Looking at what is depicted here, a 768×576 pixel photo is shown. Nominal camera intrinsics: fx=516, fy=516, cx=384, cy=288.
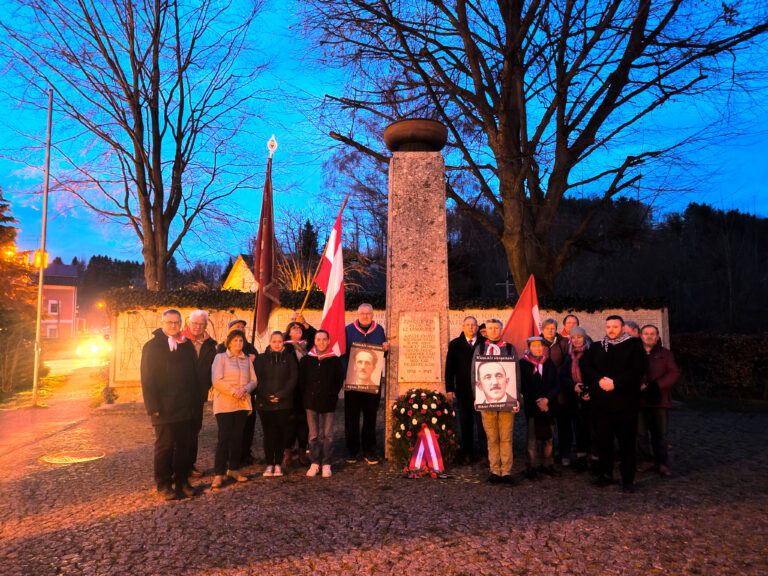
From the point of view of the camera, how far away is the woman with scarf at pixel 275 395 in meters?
5.96

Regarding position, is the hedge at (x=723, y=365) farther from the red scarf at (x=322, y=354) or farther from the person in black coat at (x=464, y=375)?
the red scarf at (x=322, y=354)

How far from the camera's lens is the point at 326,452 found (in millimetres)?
6055

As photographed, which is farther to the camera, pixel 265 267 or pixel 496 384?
pixel 265 267

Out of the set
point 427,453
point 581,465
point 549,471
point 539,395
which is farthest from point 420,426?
point 581,465

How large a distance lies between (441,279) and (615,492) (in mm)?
3174

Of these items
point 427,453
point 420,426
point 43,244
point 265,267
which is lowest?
point 427,453

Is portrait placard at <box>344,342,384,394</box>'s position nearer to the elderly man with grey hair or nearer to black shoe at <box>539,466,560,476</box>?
the elderly man with grey hair

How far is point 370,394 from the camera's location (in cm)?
664

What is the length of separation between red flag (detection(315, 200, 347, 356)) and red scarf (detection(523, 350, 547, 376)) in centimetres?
230

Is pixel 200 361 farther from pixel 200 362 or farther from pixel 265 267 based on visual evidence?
pixel 265 267

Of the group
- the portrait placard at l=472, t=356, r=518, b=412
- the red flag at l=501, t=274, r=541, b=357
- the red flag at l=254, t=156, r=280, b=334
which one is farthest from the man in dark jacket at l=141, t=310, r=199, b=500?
the red flag at l=501, t=274, r=541, b=357

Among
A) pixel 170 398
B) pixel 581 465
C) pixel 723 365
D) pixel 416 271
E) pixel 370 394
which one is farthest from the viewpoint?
pixel 723 365

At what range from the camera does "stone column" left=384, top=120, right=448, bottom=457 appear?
6.79 metres

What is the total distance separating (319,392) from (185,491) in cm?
171
